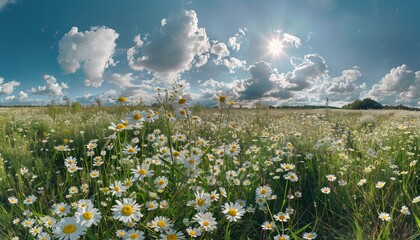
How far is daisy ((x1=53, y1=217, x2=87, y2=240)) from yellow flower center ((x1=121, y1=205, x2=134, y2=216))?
8.4 inches

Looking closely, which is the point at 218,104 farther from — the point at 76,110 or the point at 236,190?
the point at 76,110

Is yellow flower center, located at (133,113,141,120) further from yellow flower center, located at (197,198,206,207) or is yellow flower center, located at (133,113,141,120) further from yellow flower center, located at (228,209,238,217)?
yellow flower center, located at (228,209,238,217)

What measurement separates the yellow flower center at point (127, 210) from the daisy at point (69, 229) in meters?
0.21

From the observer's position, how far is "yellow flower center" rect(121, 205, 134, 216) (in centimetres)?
172

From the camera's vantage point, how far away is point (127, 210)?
5.67 ft

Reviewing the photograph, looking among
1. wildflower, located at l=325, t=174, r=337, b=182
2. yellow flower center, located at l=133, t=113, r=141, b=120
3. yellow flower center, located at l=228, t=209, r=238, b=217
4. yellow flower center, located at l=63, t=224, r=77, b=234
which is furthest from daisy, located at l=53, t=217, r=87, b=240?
wildflower, located at l=325, t=174, r=337, b=182

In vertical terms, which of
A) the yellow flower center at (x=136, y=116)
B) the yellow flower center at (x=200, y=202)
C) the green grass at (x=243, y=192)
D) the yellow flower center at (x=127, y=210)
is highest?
the yellow flower center at (x=136, y=116)

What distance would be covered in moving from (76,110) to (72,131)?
299 inches

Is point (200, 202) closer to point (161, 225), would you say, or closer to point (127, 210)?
point (161, 225)

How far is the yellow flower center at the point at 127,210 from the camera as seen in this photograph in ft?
5.65

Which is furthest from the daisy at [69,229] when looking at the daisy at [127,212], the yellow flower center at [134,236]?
the yellow flower center at [134,236]

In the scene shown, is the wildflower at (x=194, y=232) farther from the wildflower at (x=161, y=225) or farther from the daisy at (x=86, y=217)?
the daisy at (x=86, y=217)

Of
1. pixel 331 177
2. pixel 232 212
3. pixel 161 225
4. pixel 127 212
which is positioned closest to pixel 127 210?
pixel 127 212

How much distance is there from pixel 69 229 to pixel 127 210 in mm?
306
